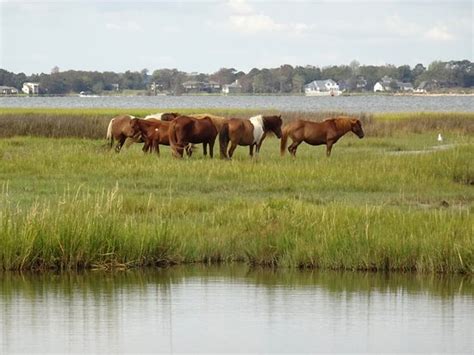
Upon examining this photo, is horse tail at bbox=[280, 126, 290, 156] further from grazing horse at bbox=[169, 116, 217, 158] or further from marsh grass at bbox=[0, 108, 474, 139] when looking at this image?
marsh grass at bbox=[0, 108, 474, 139]

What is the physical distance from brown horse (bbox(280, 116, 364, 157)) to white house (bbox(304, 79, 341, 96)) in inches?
5339

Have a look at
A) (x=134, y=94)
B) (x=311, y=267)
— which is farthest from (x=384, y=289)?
(x=134, y=94)

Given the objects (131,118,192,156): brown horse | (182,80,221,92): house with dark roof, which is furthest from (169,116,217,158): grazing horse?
(182,80,221,92): house with dark roof

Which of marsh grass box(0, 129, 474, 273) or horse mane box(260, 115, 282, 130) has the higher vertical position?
horse mane box(260, 115, 282, 130)

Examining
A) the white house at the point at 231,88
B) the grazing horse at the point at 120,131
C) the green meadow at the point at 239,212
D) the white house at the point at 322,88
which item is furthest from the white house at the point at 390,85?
the green meadow at the point at 239,212

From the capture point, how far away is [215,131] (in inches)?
1137

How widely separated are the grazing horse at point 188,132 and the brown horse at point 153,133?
436mm

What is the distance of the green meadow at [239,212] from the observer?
48.7 feet

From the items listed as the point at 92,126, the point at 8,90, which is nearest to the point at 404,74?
the point at 8,90

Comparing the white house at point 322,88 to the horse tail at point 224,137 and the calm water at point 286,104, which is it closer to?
the calm water at point 286,104

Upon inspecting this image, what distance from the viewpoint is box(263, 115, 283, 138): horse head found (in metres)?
30.1

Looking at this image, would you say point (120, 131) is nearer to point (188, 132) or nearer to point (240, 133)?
point (188, 132)

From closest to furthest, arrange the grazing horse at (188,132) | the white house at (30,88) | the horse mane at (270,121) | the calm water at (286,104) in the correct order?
the grazing horse at (188,132), the horse mane at (270,121), the calm water at (286,104), the white house at (30,88)

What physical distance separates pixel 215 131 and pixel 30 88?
126 metres
